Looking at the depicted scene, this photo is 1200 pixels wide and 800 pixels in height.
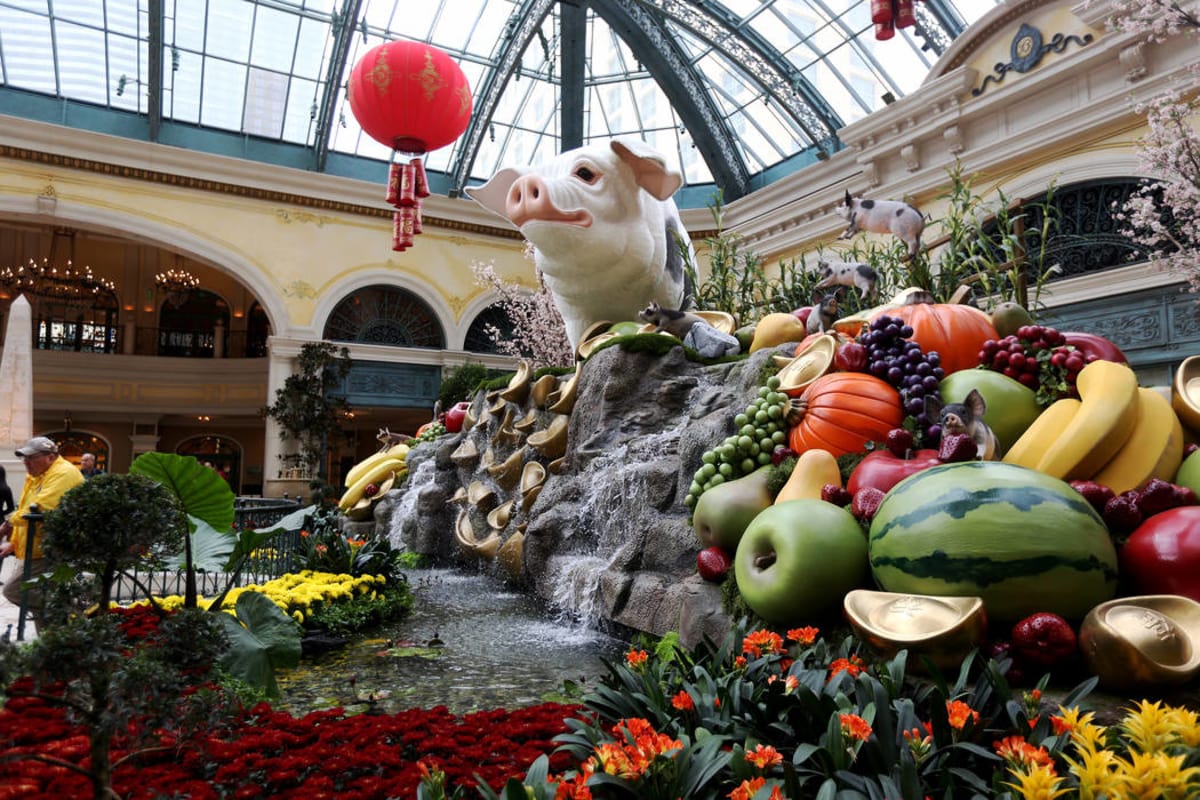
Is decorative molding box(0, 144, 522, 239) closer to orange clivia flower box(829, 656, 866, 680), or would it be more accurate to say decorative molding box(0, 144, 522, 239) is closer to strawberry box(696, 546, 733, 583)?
strawberry box(696, 546, 733, 583)

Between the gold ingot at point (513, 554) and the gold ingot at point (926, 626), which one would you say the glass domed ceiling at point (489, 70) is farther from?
the gold ingot at point (926, 626)

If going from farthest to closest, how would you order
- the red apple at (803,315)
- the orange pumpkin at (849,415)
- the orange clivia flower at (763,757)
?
1. the red apple at (803,315)
2. the orange pumpkin at (849,415)
3. the orange clivia flower at (763,757)

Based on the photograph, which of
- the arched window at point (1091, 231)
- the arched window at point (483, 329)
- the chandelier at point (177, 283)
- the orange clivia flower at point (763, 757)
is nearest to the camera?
the orange clivia flower at point (763, 757)

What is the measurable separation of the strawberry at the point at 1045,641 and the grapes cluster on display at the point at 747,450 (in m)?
1.65

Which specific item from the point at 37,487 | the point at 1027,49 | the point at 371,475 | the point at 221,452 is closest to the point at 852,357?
the point at 37,487

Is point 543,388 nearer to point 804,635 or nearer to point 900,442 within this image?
point 900,442

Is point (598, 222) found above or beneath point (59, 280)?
beneath

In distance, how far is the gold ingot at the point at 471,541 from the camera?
5.62 metres

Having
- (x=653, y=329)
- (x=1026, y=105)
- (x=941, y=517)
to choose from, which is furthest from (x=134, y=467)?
(x=1026, y=105)

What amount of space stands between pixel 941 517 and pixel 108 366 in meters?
22.2

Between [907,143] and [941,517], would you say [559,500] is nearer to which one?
[941,517]

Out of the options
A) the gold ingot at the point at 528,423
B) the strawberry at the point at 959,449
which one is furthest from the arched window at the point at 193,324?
the strawberry at the point at 959,449

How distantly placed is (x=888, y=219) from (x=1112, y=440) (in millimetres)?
3934

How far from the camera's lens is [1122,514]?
2203mm
